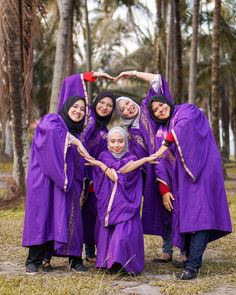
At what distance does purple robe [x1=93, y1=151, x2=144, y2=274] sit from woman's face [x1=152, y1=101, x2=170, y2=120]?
50 cm

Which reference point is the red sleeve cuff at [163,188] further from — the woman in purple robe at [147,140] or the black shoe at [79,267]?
the black shoe at [79,267]

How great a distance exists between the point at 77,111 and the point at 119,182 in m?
0.81

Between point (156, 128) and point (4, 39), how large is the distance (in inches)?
219

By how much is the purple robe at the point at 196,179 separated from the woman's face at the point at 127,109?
0.54 metres

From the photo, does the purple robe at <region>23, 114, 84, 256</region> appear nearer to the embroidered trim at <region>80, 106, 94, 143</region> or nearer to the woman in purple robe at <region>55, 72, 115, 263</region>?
the embroidered trim at <region>80, 106, 94, 143</region>

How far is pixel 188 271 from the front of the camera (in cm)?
575

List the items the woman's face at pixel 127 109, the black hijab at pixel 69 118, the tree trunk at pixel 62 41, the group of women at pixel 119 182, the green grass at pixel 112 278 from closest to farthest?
the green grass at pixel 112 278
the group of women at pixel 119 182
the black hijab at pixel 69 118
the woman's face at pixel 127 109
the tree trunk at pixel 62 41

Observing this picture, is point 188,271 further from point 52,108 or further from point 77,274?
point 52,108

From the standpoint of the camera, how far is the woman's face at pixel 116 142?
6016mm

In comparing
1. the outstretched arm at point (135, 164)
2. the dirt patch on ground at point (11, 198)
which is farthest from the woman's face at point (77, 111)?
the dirt patch on ground at point (11, 198)

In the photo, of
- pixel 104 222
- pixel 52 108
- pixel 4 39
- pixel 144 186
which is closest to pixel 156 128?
pixel 144 186

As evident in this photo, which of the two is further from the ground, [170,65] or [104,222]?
[170,65]


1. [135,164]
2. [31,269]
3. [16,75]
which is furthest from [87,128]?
[16,75]

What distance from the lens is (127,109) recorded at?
6410 mm
